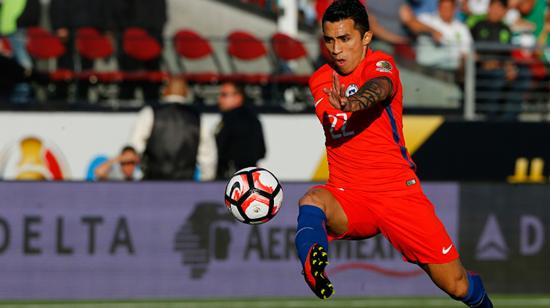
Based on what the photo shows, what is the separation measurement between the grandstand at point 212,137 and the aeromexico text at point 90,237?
0.04ft

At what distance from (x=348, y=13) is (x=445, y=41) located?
30.7 ft

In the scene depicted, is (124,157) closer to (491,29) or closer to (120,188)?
(120,188)

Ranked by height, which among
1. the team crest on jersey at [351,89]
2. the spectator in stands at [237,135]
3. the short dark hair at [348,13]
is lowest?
the spectator in stands at [237,135]

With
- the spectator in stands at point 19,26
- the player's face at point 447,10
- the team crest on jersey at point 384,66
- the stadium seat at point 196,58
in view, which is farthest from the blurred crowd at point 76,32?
the team crest on jersey at point 384,66

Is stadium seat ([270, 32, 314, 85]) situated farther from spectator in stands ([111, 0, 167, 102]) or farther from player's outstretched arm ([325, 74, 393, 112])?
player's outstretched arm ([325, 74, 393, 112])

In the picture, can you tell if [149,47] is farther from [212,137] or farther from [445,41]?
[445,41]

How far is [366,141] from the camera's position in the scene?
8.32m

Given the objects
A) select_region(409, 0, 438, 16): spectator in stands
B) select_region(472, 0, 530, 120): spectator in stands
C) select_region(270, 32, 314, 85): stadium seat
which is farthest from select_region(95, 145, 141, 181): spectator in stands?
select_region(409, 0, 438, 16): spectator in stands

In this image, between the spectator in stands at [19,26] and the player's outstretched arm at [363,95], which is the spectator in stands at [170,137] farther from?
the player's outstretched arm at [363,95]

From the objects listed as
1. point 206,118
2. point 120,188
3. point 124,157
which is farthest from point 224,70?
point 120,188

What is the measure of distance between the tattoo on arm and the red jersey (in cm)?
49

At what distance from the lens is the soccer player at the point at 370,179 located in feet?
26.9

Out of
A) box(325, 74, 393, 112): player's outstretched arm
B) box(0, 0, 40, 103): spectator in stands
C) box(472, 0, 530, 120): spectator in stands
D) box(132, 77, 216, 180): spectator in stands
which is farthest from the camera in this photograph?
box(472, 0, 530, 120): spectator in stands

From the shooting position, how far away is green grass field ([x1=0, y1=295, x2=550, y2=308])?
11953 mm
